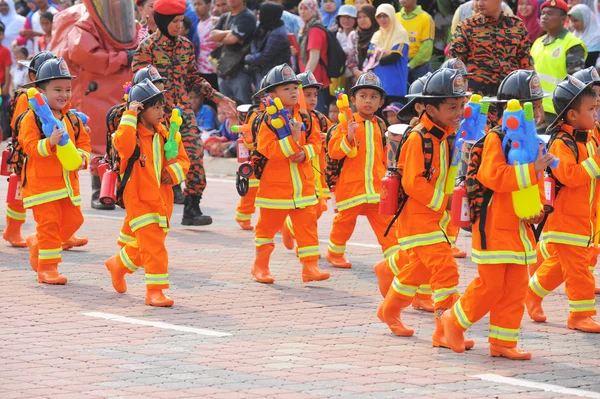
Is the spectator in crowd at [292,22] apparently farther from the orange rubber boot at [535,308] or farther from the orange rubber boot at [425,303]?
the orange rubber boot at [535,308]

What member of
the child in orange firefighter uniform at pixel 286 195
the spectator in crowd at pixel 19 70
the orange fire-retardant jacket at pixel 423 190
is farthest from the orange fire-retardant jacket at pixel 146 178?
the spectator in crowd at pixel 19 70

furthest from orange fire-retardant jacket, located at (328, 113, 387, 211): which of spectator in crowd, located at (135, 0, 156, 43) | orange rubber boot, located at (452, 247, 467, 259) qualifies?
spectator in crowd, located at (135, 0, 156, 43)

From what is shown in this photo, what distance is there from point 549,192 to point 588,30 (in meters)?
7.33

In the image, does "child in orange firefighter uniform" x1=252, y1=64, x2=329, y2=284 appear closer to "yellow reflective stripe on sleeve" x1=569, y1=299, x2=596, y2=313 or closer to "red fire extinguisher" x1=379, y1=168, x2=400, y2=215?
"red fire extinguisher" x1=379, y1=168, x2=400, y2=215

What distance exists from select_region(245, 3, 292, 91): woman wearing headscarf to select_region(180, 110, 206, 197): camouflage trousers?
4131mm

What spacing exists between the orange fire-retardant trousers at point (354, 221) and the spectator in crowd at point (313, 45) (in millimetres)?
A: 6094

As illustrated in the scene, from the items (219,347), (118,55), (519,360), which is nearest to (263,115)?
(219,347)

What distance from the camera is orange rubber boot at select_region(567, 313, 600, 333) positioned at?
897 cm

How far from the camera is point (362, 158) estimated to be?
1110cm

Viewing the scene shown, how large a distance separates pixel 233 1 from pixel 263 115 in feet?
24.2

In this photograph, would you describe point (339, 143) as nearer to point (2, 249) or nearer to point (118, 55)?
point (2, 249)

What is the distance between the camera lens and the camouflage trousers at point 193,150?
1359 cm

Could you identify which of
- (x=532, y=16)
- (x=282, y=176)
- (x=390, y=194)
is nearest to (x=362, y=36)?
(x=532, y=16)

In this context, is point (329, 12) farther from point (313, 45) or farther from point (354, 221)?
point (354, 221)
